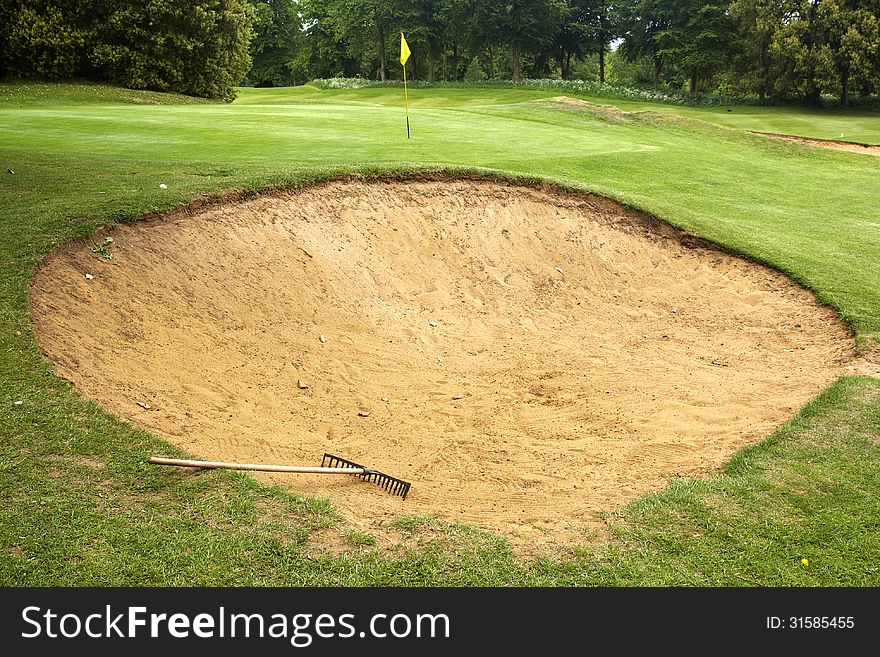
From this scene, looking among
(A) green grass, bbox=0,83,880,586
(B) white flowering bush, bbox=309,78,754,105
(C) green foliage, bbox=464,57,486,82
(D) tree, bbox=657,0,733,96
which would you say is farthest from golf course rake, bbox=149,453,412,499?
(C) green foliage, bbox=464,57,486,82

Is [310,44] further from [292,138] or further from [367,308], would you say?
[367,308]

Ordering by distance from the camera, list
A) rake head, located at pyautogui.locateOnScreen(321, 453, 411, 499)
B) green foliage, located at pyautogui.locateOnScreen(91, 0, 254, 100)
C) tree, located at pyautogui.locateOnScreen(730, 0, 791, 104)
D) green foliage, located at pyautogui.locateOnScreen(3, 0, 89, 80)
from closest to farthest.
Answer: rake head, located at pyautogui.locateOnScreen(321, 453, 411, 499) < green foliage, located at pyautogui.locateOnScreen(3, 0, 89, 80) < green foliage, located at pyautogui.locateOnScreen(91, 0, 254, 100) < tree, located at pyautogui.locateOnScreen(730, 0, 791, 104)

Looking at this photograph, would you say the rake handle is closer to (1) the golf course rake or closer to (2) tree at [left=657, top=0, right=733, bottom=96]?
(1) the golf course rake

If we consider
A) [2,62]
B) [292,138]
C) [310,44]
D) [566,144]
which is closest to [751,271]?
[566,144]

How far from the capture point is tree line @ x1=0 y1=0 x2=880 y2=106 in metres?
33.3

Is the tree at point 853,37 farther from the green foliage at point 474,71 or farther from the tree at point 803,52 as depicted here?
the green foliage at point 474,71

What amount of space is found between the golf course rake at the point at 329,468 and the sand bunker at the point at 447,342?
0.14m

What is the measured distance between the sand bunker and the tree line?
2748 centimetres

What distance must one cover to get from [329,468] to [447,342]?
15.1ft

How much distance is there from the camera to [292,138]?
17594 mm

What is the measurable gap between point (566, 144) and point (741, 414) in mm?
14278

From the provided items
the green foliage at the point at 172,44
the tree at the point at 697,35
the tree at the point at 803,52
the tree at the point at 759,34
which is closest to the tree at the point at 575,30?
the tree at the point at 697,35

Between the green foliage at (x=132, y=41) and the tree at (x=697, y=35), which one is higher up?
the tree at (x=697, y=35)

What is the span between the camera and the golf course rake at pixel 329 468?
6.02 m
